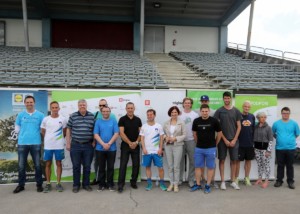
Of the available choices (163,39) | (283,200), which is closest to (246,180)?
(283,200)

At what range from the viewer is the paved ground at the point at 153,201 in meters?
4.55

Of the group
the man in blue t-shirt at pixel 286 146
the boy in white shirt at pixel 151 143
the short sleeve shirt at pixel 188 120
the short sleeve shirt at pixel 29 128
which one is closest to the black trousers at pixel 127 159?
the boy in white shirt at pixel 151 143

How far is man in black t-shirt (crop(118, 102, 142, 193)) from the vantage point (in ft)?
18.5

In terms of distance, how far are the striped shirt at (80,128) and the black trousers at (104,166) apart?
15.9 inches

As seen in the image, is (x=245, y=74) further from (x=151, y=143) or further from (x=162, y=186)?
(x=162, y=186)

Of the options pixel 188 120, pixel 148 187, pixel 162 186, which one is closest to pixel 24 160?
pixel 148 187

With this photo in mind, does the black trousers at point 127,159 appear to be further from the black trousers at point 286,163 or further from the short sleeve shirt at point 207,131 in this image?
the black trousers at point 286,163

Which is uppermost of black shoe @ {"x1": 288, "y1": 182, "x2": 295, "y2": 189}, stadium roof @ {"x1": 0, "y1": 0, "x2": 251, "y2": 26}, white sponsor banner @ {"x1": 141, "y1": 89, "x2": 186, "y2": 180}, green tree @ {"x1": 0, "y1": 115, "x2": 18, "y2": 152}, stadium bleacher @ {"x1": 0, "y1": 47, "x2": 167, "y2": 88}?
stadium roof @ {"x1": 0, "y1": 0, "x2": 251, "y2": 26}

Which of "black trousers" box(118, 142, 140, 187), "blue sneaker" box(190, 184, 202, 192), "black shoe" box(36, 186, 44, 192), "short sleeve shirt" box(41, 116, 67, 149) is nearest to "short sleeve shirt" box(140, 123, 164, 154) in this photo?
"black trousers" box(118, 142, 140, 187)

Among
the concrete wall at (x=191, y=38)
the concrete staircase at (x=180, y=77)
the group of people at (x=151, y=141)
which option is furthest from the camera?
the concrete wall at (x=191, y=38)

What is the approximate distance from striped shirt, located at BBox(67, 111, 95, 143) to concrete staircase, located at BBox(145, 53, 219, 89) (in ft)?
17.5

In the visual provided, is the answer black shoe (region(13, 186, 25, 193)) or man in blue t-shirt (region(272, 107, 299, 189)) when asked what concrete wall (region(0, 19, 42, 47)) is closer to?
black shoe (region(13, 186, 25, 193))

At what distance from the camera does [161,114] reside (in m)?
6.31

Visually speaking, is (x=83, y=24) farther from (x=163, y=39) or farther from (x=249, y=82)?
(x=249, y=82)
